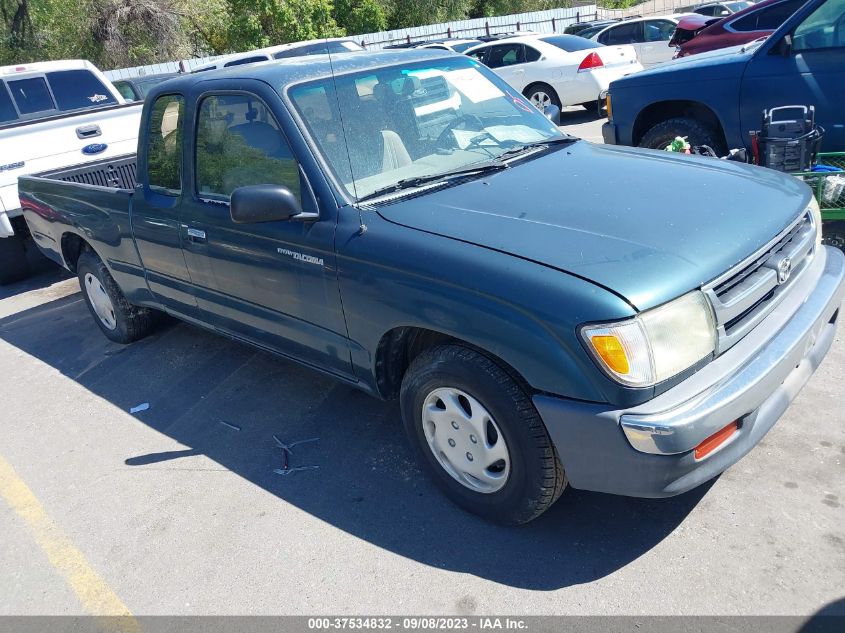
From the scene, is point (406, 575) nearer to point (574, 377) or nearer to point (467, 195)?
point (574, 377)

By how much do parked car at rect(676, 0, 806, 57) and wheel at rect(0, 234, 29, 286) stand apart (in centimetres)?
1068

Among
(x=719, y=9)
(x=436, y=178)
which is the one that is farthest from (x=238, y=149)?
(x=719, y=9)

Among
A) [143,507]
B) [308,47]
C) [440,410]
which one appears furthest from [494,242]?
[308,47]

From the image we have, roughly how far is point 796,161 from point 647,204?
261cm

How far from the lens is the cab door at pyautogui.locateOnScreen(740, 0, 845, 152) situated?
5.62m

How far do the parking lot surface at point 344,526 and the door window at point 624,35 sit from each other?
1492 cm

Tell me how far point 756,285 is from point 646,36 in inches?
636

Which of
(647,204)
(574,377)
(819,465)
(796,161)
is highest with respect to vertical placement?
(647,204)

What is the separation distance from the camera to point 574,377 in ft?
8.46

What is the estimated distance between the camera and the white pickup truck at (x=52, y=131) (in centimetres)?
719

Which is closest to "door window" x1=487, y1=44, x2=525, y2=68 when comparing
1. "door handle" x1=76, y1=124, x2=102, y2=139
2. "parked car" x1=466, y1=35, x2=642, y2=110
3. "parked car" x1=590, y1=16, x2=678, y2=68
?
"parked car" x1=466, y1=35, x2=642, y2=110

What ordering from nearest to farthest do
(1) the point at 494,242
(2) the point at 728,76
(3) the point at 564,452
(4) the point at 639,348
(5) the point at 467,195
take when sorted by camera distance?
(4) the point at 639,348 < (3) the point at 564,452 < (1) the point at 494,242 < (5) the point at 467,195 < (2) the point at 728,76

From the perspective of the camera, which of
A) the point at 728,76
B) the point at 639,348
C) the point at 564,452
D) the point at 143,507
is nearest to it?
the point at 639,348

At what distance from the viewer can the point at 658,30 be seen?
1700 cm
